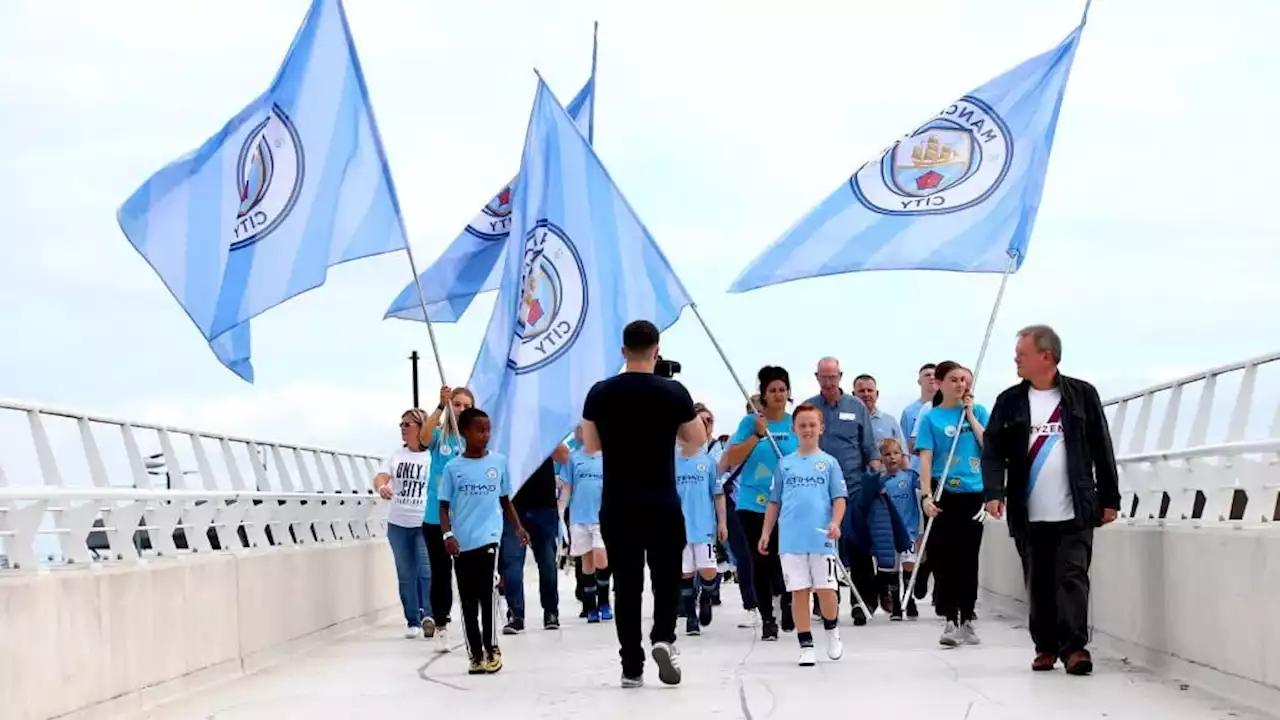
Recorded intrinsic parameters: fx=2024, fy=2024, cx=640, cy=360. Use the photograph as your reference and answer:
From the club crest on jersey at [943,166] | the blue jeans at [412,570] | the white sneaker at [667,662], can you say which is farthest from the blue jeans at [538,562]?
the white sneaker at [667,662]

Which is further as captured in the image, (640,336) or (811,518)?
(811,518)

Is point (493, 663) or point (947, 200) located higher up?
point (947, 200)

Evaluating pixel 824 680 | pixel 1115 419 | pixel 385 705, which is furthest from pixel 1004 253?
pixel 385 705

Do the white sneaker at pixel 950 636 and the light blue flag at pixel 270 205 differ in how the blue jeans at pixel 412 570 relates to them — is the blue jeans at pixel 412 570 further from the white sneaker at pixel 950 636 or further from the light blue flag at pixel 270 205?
the white sneaker at pixel 950 636

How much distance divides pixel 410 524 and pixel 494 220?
4.03 metres

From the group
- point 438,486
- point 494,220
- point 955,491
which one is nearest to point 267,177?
point 438,486

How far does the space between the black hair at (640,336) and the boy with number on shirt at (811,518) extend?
87.3 inches

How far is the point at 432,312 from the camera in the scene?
1962 centimetres

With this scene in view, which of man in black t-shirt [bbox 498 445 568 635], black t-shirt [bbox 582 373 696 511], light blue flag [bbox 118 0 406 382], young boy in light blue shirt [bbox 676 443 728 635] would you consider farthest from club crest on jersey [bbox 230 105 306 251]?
black t-shirt [bbox 582 373 696 511]

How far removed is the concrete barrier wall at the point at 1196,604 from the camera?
9461mm

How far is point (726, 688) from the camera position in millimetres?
11023

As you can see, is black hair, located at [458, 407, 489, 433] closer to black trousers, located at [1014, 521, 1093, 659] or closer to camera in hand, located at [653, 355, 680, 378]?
camera in hand, located at [653, 355, 680, 378]

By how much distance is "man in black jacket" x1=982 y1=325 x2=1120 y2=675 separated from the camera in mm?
11281

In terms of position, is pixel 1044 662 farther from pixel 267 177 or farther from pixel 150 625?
pixel 267 177
